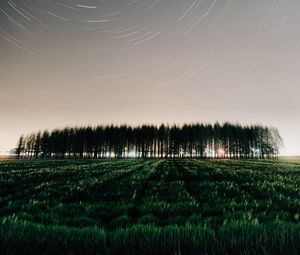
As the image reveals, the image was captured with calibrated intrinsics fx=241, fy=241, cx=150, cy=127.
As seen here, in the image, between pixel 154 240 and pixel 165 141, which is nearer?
pixel 154 240

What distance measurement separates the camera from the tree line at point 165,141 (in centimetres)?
12481

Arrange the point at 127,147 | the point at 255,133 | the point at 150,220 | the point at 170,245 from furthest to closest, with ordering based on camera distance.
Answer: the point at 127,147 < the point at 255,133 < the point at 150,220 < the point at 170,245

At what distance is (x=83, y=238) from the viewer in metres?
4.04

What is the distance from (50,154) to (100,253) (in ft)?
486

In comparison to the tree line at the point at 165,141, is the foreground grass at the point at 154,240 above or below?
below

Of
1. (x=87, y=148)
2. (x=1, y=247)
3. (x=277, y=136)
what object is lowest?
(x=1, y=247)

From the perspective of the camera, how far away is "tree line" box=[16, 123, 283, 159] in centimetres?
12481

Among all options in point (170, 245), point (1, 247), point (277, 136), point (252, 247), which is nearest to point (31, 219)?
point (1, 247)

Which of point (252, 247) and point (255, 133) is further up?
point (255, 133)

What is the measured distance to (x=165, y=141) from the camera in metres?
134

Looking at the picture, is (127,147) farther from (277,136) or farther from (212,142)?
(277,136)

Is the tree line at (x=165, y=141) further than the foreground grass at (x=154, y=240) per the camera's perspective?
Yes

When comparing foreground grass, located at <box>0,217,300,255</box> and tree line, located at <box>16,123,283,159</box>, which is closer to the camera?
foreground grass, located at <box>0,217,300,255</box>

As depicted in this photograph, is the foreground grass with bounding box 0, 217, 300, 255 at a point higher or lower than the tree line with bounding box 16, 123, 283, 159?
lower
